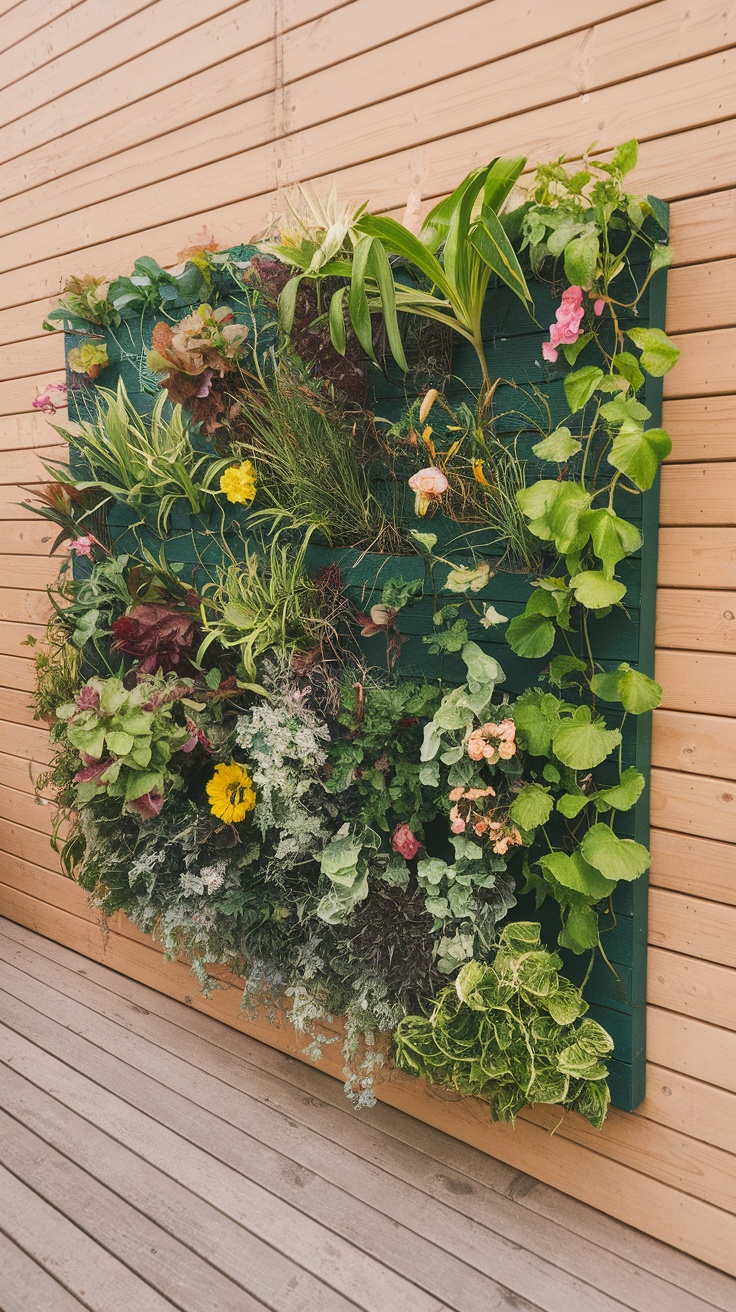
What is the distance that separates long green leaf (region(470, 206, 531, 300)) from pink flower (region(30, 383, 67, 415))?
157 centimetres

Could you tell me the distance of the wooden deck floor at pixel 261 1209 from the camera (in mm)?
1688

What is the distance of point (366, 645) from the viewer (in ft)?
6.65

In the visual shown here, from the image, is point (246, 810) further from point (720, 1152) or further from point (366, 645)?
point (720, 1152)

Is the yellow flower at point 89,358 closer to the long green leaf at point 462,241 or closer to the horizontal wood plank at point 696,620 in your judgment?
the long green leaf at point 462,241

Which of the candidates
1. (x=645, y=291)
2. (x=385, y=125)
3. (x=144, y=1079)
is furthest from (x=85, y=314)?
(x=144, y=1079)

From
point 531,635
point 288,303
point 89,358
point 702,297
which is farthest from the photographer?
point 89,358

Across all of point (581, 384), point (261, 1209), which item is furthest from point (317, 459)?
point (261, 1209)

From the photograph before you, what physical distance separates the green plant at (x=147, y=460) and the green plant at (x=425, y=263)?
0.54m

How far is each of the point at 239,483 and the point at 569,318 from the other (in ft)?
2.77

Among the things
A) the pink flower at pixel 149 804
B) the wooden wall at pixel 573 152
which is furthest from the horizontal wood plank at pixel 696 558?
the pink flower at pixel 149 804

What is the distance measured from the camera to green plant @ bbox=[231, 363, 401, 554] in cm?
192

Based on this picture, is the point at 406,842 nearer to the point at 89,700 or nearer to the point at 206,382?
the point at 89,700

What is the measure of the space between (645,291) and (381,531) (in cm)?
69

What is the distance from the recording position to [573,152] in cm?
168
